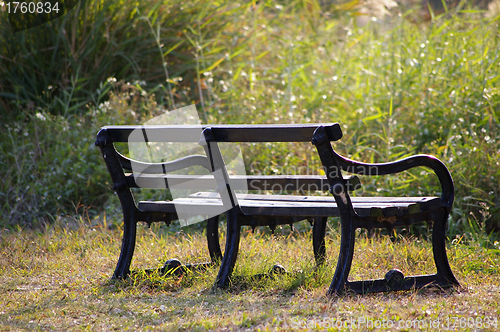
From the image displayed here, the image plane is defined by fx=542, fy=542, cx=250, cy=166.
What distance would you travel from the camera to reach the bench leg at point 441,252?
3.01m

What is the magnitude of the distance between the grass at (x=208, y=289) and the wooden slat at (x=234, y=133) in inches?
33.7

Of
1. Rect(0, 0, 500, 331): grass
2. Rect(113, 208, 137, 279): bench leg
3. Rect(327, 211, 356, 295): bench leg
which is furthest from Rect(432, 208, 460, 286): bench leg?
Rect(113, 208, 137, 279): bench leg

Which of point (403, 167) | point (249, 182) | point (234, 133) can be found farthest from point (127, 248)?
point (403, 167)

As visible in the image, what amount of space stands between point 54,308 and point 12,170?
11.4 ft

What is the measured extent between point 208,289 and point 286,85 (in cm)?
366

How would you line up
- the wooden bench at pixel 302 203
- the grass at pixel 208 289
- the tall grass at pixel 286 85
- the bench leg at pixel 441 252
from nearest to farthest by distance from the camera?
1. the grass at pixel 208 289
2. the wooden bench at pixel 302 203
3. the bench leg at pixel 441 252
4. the tall grass at pixel 286 85

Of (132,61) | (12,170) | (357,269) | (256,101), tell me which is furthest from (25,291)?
(132,61)

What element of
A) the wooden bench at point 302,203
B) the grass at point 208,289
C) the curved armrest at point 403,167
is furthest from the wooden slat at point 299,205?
the grass at point 208,289

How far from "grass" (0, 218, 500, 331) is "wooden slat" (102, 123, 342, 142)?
2.81 ft

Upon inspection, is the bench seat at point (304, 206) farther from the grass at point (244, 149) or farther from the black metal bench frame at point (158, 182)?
the grass at point (244, 149)

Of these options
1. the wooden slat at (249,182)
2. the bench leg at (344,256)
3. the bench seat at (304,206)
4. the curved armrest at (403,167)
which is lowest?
the bench leg at (344,256)

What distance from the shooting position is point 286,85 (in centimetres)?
640

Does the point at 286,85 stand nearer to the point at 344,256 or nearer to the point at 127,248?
the point at 127,248

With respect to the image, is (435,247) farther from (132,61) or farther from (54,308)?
(132,61)
